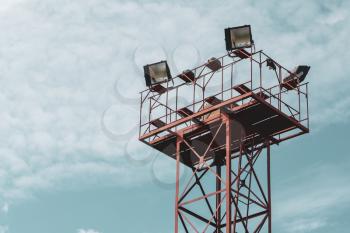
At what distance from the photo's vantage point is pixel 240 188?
41844 millimetres

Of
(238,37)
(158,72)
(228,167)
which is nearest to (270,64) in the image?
(238,37)

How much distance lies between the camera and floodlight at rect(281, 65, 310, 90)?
42844 mm

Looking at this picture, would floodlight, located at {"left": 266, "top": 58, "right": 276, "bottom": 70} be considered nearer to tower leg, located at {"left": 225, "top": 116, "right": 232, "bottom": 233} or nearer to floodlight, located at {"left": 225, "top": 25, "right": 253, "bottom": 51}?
floodlight, located at {"left": 225, "top": 25, "right": 253, "bottom": 51}

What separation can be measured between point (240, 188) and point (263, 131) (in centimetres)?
295

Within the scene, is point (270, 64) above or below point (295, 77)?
above

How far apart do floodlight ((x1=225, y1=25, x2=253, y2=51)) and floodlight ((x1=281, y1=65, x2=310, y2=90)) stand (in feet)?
8.95

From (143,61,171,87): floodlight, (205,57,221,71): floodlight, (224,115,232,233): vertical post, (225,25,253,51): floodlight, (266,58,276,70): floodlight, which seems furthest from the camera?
(143,61,171,87): floodlight

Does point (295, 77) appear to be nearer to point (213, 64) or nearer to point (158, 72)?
point (213, 64)

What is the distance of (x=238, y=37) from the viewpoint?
4178cm

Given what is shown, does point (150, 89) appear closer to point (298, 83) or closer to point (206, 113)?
point (206, 113)

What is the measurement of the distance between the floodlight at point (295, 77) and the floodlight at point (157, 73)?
5812mm

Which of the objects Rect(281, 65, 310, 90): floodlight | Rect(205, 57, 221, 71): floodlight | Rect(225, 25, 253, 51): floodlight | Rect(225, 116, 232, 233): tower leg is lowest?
Rect(225, 116, 232, 233): tower leg

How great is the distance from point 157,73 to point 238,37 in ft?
16.1

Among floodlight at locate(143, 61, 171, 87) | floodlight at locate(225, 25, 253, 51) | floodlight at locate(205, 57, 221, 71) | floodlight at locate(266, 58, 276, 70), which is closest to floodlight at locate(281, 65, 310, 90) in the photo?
floodlight at locate(266, 58, 276, 70)
